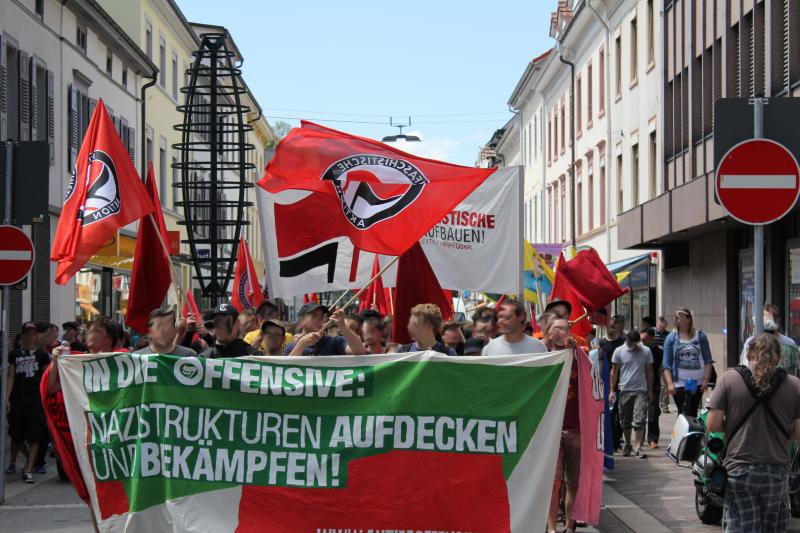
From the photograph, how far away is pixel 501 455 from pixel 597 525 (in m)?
2.70

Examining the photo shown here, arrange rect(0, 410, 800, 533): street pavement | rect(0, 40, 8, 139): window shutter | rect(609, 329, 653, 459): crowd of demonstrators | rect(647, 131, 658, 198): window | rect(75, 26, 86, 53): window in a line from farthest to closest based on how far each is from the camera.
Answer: rect(647, 131, 658, 198): window < rect(75, 26, 86, 53): window < rect(0, 40, 8, 139): window shutter < rect(609, 329, 653, 459): crowd of demonstrators < rect(0, 410, 800, 533): street pavement

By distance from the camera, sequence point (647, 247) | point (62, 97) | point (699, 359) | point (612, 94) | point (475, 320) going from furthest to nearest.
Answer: point (612, 94), point (647, 247), point (62, 97), point (699, 359), point (475, 320)

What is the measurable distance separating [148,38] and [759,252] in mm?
35331

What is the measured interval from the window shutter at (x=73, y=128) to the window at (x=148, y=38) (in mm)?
12376

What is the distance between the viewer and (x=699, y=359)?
47.9 ft

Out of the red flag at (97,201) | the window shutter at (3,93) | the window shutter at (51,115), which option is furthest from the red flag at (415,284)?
the window shutter at (51,115)

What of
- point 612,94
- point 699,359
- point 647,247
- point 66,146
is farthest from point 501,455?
point 612,94

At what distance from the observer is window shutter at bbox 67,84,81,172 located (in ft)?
88.7

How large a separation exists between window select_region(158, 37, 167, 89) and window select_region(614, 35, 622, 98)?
14.9 meters

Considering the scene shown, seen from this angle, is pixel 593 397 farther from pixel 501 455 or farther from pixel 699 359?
pixel 699 359

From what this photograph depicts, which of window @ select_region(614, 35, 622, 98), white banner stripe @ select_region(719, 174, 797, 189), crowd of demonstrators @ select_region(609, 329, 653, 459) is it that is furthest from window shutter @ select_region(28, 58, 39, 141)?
white banner stripe @ select_region(719, 174, 797, 189)

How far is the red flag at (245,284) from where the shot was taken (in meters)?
20.8

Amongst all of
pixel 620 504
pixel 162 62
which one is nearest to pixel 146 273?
pixel 620 504

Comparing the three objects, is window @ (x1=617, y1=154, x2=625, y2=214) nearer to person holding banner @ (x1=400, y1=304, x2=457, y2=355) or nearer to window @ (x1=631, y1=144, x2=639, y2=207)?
window @ (x1=631, y1=144, x2=639, y2=207)
